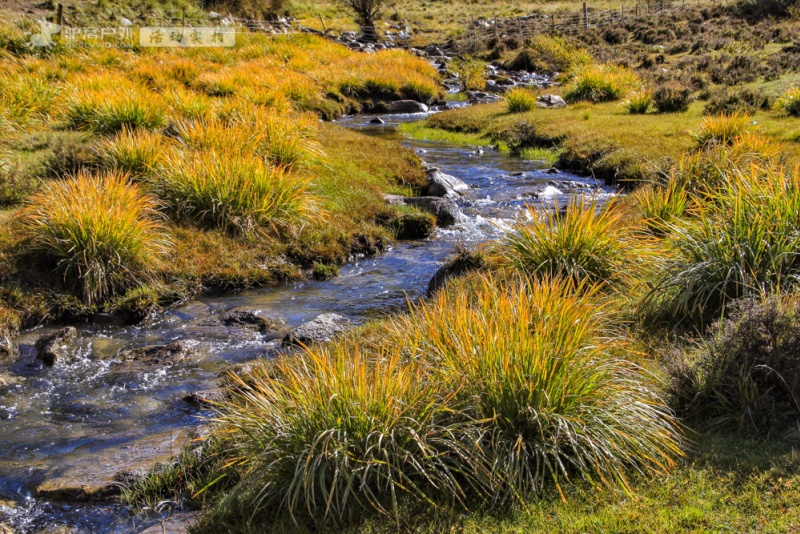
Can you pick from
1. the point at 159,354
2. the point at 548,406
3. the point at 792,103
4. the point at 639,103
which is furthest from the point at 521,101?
the point at 548,406

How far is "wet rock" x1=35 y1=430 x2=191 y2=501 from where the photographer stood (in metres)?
5.34

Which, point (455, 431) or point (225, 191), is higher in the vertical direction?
point (225, 191)

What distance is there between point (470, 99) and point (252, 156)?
1885 centimetres

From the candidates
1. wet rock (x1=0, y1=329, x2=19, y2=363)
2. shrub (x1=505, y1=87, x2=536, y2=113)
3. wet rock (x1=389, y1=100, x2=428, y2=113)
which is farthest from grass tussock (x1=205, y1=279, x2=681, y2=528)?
wet rock (x1=389, y1=100, x2=428, y2=113)

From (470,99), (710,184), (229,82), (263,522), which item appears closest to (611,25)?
(470,99)

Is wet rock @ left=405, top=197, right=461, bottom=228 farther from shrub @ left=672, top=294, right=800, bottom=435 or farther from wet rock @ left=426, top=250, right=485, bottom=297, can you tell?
shrub @ left=672, top=294, right=800, bottom=435

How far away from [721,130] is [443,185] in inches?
235

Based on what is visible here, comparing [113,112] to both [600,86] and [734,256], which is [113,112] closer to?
[734,256]

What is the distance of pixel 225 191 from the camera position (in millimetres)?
10969

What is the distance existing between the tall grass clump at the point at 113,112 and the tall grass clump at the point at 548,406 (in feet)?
34.3

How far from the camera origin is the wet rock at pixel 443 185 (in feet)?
48.2

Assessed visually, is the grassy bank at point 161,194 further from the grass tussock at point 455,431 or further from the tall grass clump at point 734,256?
the tall grass clump at point 734,256
